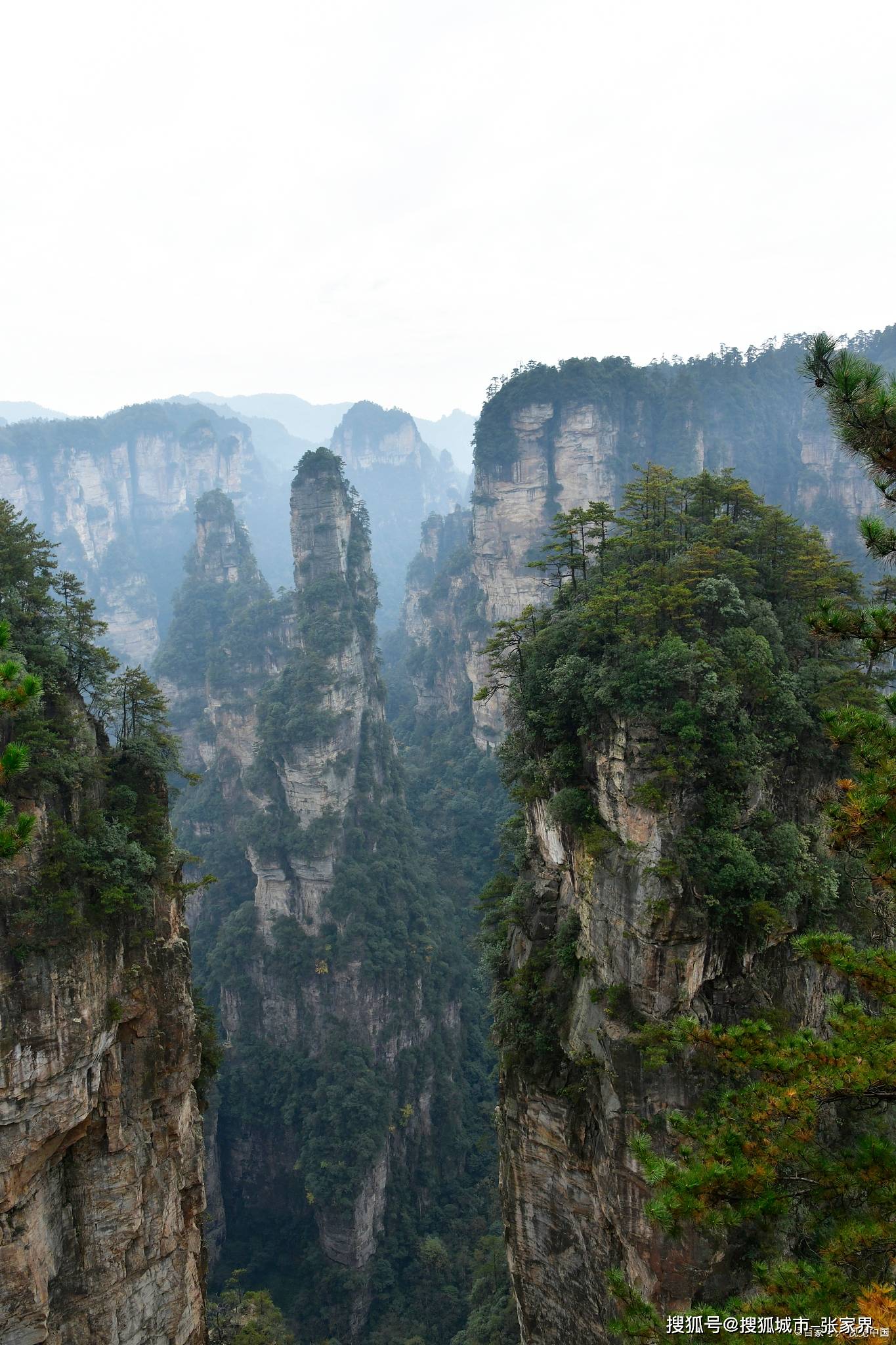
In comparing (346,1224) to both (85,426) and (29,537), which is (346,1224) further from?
(85,426)

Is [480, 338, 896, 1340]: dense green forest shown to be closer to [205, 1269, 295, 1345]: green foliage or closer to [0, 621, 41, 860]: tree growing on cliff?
[0, 621, 41, 860]: tree growing on cliff

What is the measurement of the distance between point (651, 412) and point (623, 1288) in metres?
64.3

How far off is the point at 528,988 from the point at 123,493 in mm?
106208

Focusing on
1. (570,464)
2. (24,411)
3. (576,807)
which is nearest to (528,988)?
(576,807)

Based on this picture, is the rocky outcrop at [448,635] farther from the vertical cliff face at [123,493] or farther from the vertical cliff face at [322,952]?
the vertical cliff face at [123,493]

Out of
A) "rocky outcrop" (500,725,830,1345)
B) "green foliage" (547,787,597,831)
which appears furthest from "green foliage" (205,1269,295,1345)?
"green foliage" (547,787,597,831)

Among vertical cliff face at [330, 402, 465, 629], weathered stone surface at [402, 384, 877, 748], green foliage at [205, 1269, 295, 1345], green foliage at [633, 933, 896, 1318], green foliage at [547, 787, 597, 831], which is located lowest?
green foliage at [205, 1269, 295, 1345]

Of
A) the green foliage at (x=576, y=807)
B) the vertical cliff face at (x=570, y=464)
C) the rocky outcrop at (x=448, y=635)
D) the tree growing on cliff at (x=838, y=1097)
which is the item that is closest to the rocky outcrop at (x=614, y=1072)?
the green foliage at (x=576, y=807)

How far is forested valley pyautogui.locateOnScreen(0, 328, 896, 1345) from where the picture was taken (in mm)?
6660

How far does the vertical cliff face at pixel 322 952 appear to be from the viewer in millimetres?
33719

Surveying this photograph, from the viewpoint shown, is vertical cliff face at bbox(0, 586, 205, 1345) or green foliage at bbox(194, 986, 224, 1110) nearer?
vertical cliff face at bbox(0, 586, 205, 1345)

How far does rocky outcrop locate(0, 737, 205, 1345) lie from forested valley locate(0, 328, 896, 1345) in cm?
7

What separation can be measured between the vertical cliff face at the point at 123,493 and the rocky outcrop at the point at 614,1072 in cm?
8683

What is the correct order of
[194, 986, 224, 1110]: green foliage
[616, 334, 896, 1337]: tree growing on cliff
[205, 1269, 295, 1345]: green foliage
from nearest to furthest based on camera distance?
[616, 334, 896, 1337]: tree growing on cliff < [194, 986, 224, 1110]: green foliage < [205, 1269, 295, 1345]: green foliage
